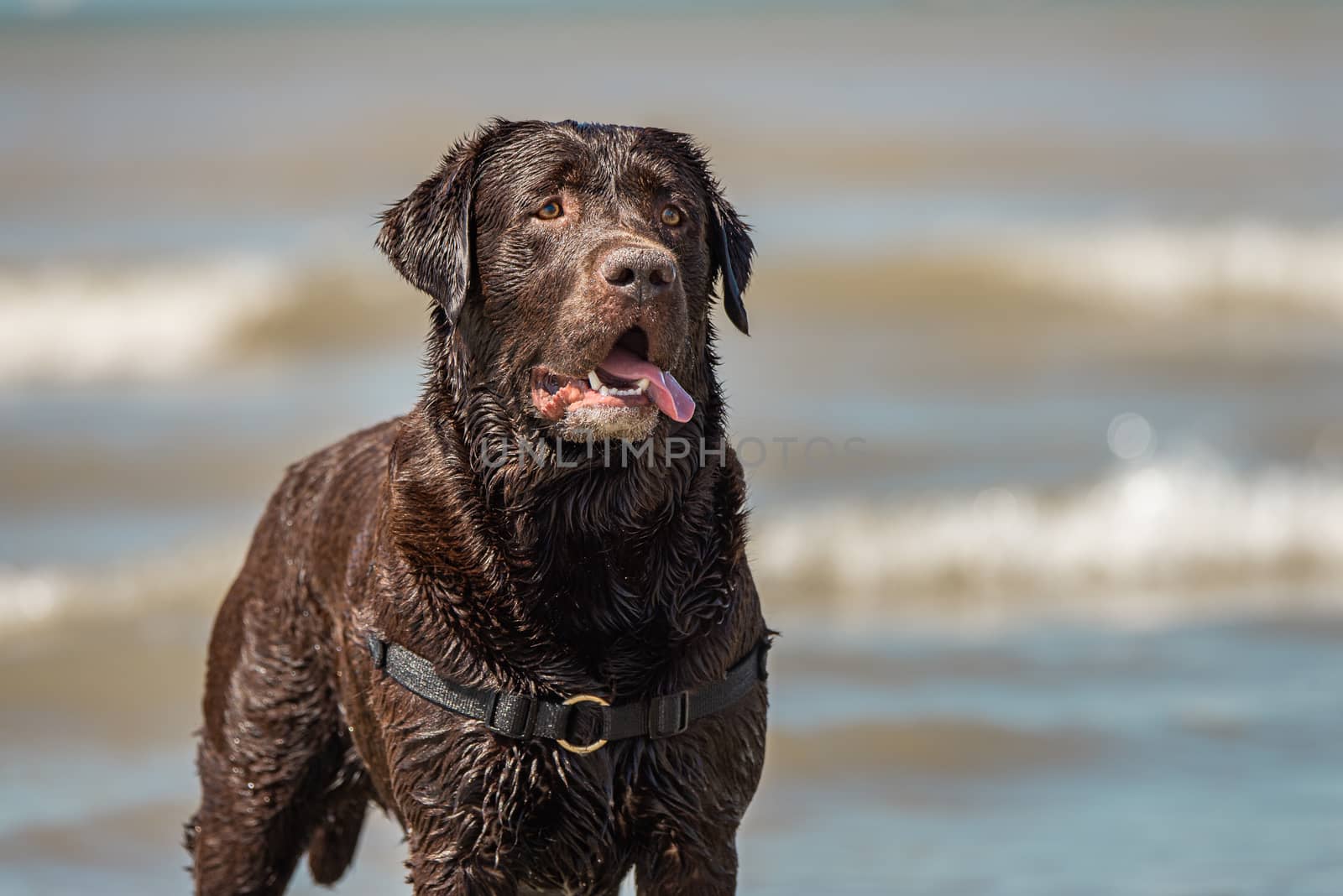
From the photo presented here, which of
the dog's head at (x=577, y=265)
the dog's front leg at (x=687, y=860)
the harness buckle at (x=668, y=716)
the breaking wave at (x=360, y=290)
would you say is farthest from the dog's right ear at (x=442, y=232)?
the breaking wave at (x=360, y=290)

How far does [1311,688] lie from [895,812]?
1965 millimetres

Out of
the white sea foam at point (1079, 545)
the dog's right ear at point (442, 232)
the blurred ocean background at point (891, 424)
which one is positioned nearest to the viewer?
the dog's right ear at point (442, 232)

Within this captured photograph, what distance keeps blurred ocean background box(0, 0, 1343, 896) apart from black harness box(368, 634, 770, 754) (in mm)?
2112

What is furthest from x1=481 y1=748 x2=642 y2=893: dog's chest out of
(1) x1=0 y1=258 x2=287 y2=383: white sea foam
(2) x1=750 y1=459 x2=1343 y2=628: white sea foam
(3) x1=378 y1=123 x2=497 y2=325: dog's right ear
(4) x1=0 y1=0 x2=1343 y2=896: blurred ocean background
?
(1) x1=0 y1=258 x2=287 y2=383: white sea foam

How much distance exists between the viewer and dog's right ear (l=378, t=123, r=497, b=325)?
11.7 feet

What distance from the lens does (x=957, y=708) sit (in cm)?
673

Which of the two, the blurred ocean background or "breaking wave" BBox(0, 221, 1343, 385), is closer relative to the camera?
the blurred ocean background

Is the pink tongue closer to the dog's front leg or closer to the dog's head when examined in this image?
the dog's head

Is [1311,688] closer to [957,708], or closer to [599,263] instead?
[957,708]

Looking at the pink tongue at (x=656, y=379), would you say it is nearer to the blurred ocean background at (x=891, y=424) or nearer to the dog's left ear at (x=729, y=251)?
the dog's left ear at (x=729, y=251)

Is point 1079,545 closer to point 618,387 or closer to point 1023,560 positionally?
point 1023,560

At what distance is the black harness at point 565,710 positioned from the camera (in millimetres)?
3445

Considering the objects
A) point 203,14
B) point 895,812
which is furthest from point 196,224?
point 203,14

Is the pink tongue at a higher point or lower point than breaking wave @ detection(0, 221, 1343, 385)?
lower
